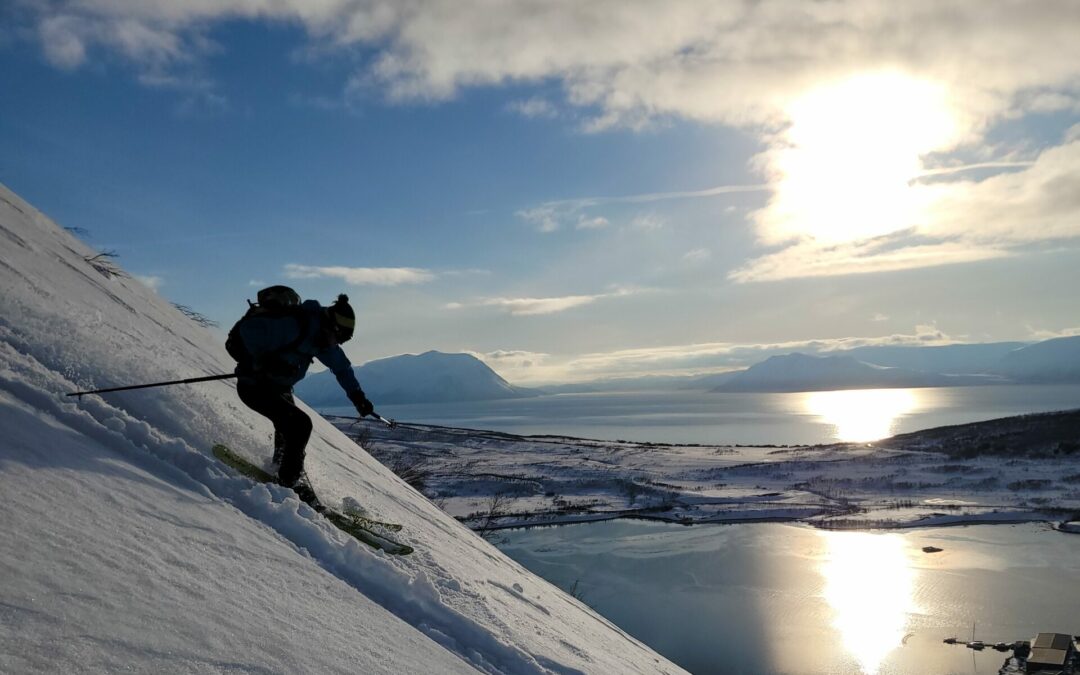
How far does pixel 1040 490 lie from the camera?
1275 inches

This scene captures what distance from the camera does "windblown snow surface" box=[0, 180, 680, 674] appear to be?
2.24 meters

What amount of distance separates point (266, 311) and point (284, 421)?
30.1 inches

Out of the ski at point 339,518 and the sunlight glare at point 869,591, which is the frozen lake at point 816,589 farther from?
the ski at point 339,518

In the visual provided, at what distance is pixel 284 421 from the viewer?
4.71 metres

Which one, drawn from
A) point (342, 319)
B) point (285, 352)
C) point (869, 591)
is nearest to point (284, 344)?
point (285, 352)

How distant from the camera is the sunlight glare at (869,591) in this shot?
1611 cm

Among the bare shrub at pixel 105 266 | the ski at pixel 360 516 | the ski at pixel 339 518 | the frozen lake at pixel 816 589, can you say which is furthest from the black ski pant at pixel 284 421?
the frozen lake at pixel 816 589

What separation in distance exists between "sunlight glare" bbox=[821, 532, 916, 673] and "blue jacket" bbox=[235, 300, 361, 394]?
48.7 feet

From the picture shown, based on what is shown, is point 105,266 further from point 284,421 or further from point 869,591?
point 869,591

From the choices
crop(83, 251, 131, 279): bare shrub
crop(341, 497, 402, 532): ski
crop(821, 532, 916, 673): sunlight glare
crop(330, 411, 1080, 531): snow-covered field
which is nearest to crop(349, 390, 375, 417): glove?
crop(341, 497, 402, 532): ski

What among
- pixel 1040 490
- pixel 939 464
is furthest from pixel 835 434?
pixel 1040 490

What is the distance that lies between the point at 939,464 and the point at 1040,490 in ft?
28.4

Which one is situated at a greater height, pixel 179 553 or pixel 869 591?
pixel 179 553

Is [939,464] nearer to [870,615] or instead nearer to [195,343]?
[870,615]
